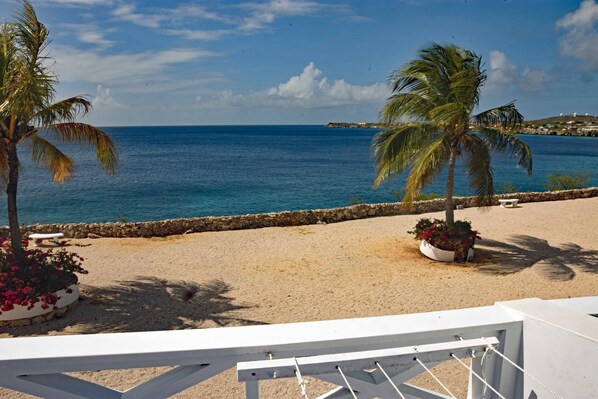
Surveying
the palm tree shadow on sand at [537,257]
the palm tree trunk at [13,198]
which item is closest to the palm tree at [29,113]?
the palm tree trunk at [13,198]

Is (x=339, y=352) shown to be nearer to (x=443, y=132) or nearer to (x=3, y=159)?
(x=3, y=159)

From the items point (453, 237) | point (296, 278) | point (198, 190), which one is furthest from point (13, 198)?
point (198, 190)

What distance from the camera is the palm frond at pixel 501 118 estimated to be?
10922 mm

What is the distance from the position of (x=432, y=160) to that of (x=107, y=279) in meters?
8.14

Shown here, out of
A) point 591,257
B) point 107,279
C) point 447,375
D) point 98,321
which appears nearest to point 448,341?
point 447,375

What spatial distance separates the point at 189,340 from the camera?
4.73ft

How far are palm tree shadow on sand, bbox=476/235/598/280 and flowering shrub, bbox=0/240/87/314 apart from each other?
912 cm

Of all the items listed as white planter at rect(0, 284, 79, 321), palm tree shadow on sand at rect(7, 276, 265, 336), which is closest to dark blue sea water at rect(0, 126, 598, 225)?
palm tree shadow on sand at rect(7, 276, 265, 336)

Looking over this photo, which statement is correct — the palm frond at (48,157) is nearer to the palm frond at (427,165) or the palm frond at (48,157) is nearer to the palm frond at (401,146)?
the palm frond at (401,146)

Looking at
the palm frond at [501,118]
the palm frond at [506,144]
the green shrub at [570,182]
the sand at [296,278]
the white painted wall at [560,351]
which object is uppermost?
the palm frond at [501,118]

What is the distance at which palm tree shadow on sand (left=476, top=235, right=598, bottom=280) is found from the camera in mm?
10202

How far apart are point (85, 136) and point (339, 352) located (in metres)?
8.07

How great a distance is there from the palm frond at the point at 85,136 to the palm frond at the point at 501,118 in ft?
28.6

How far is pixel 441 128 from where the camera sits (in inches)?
445
